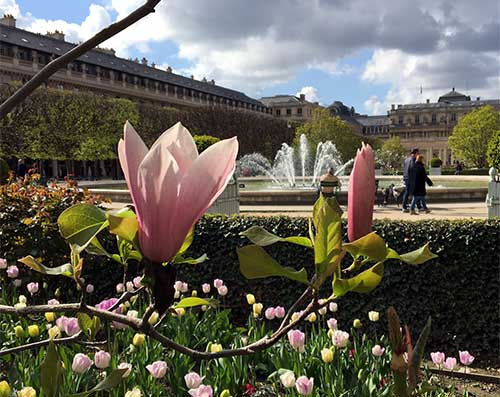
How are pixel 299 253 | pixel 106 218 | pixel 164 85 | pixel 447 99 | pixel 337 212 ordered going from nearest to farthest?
pixel 106 218
pixel 337 212
pixel 299 253
pixel 164 85
pixel 447 99

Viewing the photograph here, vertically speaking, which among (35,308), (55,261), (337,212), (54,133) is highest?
(54,133)

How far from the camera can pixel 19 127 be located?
3519cm

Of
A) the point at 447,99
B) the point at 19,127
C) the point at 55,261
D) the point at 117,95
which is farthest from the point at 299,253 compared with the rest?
the point at 447,99

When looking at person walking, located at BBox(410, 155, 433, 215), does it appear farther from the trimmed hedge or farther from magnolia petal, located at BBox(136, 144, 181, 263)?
magnolia petal, located at BBox(136, 144, 181, 263)

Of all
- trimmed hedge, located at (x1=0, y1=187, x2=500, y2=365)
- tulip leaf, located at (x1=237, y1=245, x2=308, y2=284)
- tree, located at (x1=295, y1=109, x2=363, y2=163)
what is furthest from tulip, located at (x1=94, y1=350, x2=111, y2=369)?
tree, located at (x1=295, y1=109, x2=363, y2=163)

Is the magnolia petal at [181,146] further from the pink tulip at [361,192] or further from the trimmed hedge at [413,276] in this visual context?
the trimmed hedge at [413,276]

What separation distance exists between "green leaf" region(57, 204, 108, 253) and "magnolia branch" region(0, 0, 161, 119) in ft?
0.77

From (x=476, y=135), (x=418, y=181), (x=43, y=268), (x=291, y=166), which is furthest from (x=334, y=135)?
(x=43, y=268)

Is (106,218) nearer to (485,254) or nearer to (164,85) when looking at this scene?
(485,254)

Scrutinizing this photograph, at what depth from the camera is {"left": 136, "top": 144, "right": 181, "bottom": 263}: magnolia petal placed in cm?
64

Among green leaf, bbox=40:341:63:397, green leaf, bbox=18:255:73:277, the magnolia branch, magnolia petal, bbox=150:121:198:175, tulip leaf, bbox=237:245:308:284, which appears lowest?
green leaf, bbox=40:341:63:397

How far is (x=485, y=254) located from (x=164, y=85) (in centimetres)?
7427

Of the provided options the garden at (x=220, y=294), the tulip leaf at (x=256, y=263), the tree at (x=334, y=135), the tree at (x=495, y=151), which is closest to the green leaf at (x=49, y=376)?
the garden at (x=220, y=294)

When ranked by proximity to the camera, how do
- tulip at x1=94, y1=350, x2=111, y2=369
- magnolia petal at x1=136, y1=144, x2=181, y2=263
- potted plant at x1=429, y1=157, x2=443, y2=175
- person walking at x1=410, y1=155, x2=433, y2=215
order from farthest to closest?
potted plant at x1=429, y1=157, x2=443, y2=175, person walking at x1=410, y1=155, x2=433, y2=215, tulip at x1=94, y1=350, x2=111, y2=369, magnolia petal at x1=136, y1=144, x2=181, y2=263
